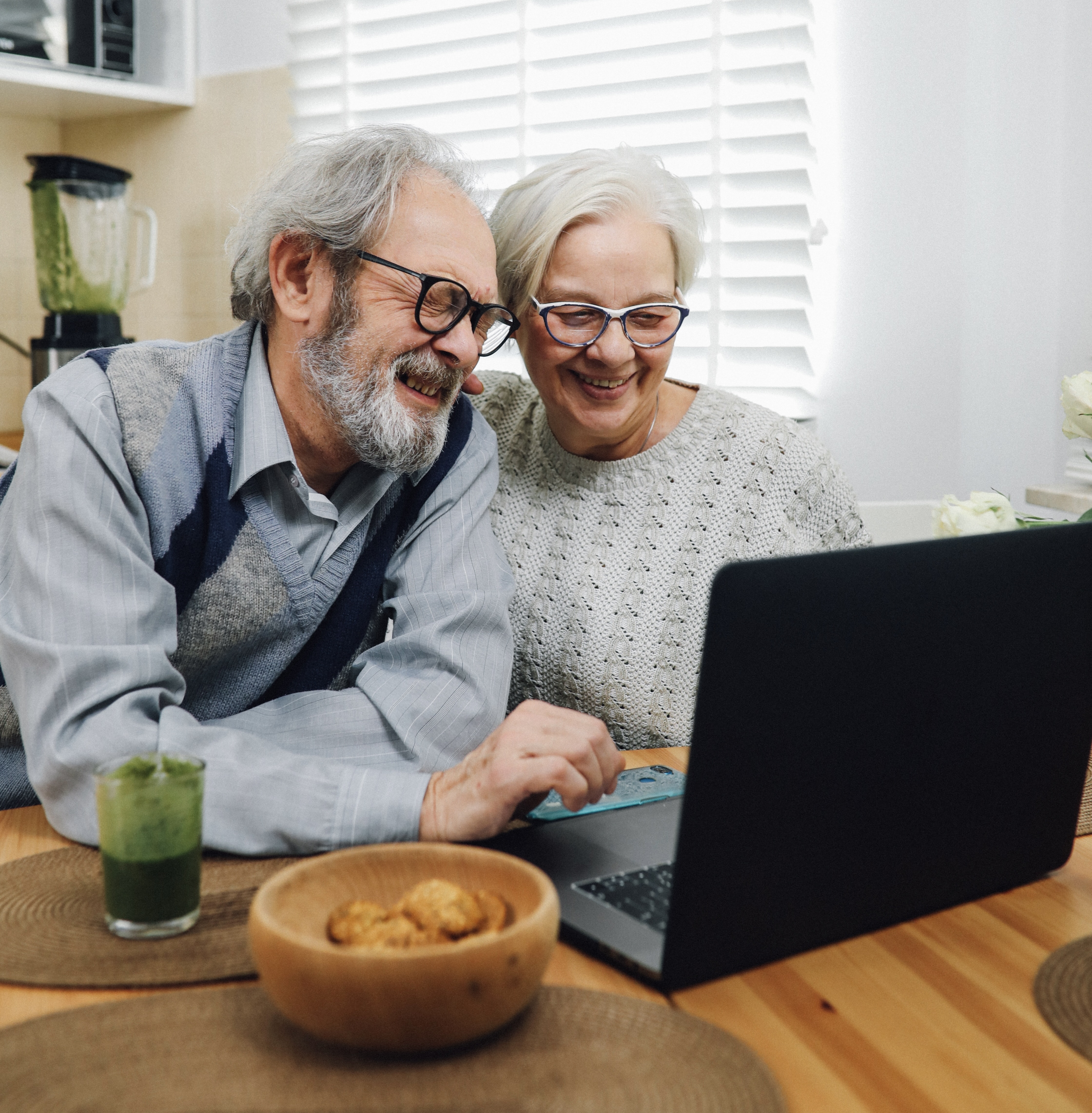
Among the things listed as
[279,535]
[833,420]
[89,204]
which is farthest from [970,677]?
[89,204]

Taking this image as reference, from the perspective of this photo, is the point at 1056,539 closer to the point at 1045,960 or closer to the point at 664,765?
the point at 1045,960

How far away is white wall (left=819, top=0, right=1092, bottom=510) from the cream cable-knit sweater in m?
0.55

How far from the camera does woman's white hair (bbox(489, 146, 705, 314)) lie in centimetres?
138

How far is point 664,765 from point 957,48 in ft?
4.78

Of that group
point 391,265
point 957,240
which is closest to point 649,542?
point 391,265

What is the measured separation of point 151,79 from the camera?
2.59m

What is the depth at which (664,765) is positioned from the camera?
1.07m

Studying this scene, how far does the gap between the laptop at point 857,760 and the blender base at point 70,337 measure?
6.35 feet

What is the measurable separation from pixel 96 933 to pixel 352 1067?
0.24 metres

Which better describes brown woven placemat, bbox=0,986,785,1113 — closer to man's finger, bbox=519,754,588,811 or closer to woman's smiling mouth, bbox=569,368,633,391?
man's finger, bbox=519,754,588,811

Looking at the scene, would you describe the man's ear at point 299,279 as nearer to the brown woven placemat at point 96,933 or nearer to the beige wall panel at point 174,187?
the brown woven placemat at point 96,933

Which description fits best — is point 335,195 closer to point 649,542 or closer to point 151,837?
point 649,542

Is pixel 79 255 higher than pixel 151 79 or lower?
lower

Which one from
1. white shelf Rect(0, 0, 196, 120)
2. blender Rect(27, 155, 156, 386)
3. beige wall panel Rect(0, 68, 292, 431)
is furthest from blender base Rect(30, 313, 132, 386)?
white shelf Rect(0, 0, 196, 120)
